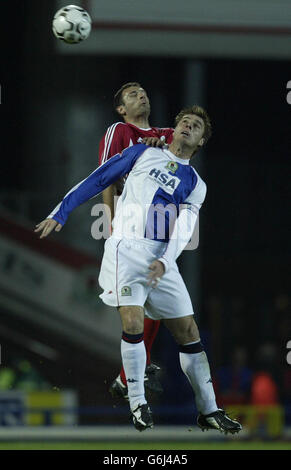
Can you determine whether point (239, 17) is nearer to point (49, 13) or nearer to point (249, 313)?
point (49, 13)

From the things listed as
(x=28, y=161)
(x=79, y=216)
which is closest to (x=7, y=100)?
(x=28, y=161)

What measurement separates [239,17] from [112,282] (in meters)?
7.24

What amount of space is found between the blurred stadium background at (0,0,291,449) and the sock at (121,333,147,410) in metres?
6.83

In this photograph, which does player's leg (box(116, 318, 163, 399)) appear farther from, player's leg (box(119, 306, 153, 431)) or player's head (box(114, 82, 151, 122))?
player's head (box(114, 82, 151, 122))

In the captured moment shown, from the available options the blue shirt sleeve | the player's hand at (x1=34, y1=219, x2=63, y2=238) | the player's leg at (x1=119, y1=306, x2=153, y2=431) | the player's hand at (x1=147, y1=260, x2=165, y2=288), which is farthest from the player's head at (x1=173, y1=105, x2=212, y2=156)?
the player's leg at (x1=119, y1=306, x2=153, y2=431)

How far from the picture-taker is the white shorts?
7473 millimetres

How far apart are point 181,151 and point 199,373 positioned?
5.21 ft

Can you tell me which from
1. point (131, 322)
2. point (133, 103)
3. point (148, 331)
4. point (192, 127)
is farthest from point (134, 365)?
point (133, 103)

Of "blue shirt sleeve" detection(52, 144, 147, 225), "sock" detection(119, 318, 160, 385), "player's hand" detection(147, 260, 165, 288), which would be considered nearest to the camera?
"player's hand" detection(147, 260, 165, 288)

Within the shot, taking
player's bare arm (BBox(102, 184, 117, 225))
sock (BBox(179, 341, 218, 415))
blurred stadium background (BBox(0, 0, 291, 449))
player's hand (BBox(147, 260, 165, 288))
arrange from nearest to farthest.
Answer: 1. player's hand (BBox(147, 260, 165, 288))
2. sock (BBox(179, 341, 218, 415))
3. player's bare arm (BBox(102, 184, 117, 225))
4. blurred stadium background (BBox(0, 0, 291, 449))

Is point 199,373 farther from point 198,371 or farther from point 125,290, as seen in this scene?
point 125,290

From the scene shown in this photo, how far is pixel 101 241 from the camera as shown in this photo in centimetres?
1684

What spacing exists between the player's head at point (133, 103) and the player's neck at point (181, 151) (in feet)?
1.47

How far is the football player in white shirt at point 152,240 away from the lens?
7430mm
